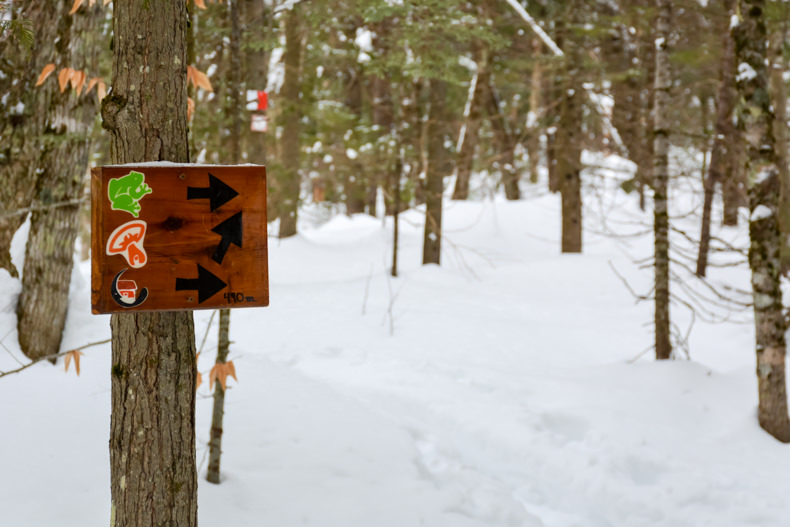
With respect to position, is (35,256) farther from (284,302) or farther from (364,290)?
(364,290)

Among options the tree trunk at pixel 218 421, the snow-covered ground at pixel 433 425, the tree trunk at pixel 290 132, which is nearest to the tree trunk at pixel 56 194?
the snow-covered ground at pixel 433 425

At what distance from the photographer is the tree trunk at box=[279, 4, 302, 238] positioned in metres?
11.7

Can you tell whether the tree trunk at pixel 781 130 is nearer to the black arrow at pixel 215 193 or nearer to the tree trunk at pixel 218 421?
the tree trunk at pixel 218 421

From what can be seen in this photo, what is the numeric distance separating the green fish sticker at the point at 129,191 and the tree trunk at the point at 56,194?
307 centimetres

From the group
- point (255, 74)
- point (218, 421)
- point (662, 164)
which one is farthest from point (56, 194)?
point (255, 74)

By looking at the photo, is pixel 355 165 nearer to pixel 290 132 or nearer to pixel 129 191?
pixel 290 132

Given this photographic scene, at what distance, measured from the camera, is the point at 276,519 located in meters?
3.43

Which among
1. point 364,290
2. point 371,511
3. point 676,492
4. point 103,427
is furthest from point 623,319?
point 103,427

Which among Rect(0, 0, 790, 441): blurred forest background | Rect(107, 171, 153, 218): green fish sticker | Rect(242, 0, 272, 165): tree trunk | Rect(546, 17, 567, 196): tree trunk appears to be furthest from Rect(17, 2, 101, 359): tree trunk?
Rect(546, 17, 567, 196): tree trunk

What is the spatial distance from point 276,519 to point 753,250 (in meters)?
3.90

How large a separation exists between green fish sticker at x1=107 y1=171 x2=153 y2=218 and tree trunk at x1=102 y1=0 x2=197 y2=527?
0.57 ft

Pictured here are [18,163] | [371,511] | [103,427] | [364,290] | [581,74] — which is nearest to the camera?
[371,511]

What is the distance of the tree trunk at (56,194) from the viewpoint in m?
4.65

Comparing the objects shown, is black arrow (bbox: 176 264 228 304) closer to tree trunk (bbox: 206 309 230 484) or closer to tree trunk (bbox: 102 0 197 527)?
tree trunk (bbox: 102 0 197 527)
